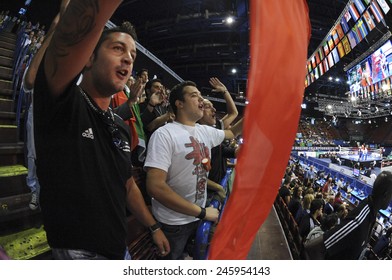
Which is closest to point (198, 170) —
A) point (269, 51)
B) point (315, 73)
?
point (269, 51)

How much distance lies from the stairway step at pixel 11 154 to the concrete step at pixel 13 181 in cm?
7

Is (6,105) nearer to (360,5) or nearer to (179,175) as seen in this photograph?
(179,175)

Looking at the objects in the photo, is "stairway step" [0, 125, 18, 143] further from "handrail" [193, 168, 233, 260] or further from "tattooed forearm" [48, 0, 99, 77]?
Answer: "tattooed forearm" [48, 0, 99, 77]

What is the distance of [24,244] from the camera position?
1.52 m

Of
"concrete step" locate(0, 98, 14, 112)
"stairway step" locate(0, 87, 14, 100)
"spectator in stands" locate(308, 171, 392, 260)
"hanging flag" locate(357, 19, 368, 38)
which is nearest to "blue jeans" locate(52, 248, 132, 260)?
"spectator in stands" locate(308, 171, 392, 260)

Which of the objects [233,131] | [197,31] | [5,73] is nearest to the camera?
[233,131]

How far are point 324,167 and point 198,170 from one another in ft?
41.3

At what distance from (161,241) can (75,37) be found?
40.4 inches

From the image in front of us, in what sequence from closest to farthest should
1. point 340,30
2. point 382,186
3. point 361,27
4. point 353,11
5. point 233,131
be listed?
point 382,186 → point 233,131 → point 353,11 → point 361,27 → point 340,30

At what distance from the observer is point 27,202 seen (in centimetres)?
179

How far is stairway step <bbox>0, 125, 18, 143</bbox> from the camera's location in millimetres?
2186

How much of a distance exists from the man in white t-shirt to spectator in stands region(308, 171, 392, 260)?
847mm

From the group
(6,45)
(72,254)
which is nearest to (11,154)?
(72,254)

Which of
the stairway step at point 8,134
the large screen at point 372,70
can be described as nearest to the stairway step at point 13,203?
the stairway step at point 8,134
